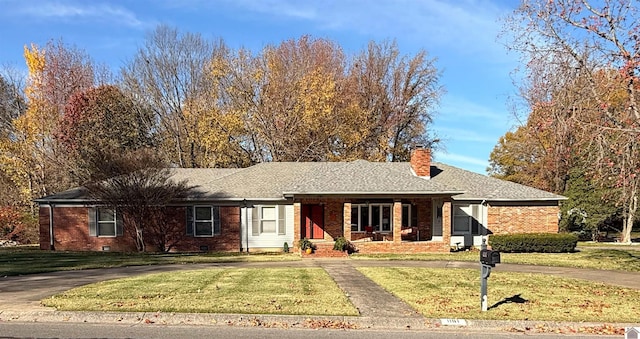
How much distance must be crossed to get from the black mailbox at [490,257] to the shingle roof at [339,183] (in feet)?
43.7

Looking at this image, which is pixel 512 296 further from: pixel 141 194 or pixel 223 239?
pixel 141 194

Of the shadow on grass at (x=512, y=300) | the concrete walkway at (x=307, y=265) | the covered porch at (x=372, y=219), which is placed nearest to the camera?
the concrete walkway at (x=307, y=265)

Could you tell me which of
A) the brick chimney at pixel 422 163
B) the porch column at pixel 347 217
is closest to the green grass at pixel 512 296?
the porch column at pixel 347 217

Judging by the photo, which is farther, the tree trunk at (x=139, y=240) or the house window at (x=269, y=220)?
the house window at (x=269, y=220)

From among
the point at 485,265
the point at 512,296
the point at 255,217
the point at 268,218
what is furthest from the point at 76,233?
the point at 485,265

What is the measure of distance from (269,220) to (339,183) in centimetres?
447

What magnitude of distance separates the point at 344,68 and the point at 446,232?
2462 centimetres

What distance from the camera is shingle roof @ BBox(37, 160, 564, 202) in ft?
76.8

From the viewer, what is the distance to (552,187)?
1617 inches

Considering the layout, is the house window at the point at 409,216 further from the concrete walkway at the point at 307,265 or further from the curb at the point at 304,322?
the curb at the point at 304,322

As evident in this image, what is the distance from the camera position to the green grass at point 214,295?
9617mm

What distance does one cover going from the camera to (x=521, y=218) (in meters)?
26.2

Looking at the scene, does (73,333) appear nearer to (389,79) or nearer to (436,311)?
(436,311)

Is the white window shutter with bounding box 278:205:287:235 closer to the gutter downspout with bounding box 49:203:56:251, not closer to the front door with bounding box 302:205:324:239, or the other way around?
the front door with bounding box 302:205:324:239
